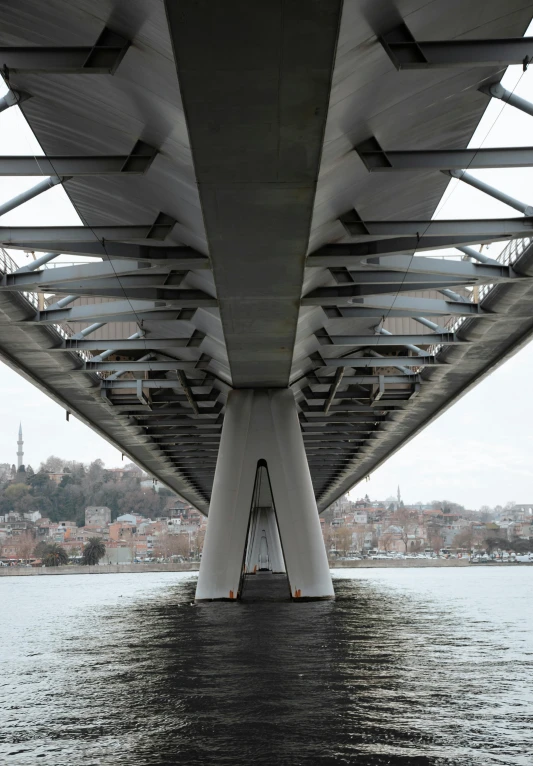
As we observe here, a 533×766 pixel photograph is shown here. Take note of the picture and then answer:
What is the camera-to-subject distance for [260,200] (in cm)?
Result: 1448

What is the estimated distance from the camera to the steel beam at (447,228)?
1819 centimetres

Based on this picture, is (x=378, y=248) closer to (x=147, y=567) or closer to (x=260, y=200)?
(x=260, y=200)

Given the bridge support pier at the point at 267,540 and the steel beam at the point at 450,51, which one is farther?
the bridge support pier at the point at 267,540

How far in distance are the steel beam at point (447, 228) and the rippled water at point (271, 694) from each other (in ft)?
26.5

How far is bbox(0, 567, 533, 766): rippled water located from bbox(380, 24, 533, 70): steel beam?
26.1 ft

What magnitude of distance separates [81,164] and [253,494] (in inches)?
723

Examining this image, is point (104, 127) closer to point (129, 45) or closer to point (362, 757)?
point (129, 45)

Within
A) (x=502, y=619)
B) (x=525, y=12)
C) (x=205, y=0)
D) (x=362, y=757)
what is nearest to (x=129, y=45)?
(x=205, y=0)

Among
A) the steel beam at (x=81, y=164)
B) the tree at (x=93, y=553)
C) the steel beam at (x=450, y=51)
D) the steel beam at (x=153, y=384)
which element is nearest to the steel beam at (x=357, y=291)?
the steel beam at (x=81, y=164)

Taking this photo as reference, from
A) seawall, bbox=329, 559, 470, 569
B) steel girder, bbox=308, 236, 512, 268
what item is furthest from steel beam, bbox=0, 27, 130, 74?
seawall, bbox=329, 559, 470, 569

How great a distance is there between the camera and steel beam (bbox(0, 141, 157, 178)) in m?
15.2

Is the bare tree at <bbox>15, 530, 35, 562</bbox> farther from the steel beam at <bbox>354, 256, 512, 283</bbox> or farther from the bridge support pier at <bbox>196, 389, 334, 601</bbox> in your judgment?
the steel beam at <bbox>354, 256, 512, 283</bbox>

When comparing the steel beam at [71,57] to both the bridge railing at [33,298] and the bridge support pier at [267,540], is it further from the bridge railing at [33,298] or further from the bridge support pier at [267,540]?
the bridge support pier at [267,540]

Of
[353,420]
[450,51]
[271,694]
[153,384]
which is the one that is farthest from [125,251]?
[353,420]
